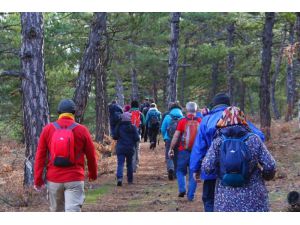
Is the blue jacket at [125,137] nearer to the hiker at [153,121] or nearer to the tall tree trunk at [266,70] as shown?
the tall tree trunk at [266,70]

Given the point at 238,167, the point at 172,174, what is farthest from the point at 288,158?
the point at 238,167

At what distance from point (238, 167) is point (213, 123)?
3.94 ft

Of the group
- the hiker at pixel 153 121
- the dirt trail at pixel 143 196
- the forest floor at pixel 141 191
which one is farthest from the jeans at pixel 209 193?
the hiker at pixel 153 121

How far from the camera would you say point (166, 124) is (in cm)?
1255

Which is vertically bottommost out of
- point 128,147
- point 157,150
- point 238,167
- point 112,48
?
point 157,150

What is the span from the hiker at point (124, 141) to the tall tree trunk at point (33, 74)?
242 centimetres

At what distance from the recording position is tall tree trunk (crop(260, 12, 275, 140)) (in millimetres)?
18078

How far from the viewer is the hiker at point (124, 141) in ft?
41.1

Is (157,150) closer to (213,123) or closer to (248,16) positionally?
(248,16)

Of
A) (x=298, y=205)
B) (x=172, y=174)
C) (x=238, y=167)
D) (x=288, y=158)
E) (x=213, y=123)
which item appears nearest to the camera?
(x=238, y=167)

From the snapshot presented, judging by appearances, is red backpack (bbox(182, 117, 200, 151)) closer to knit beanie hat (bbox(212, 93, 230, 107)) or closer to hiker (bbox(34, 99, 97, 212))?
knit beanie hat (bbox(212, 93, 230, 107))

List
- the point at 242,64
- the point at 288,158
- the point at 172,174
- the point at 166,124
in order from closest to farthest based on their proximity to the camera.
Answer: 1. the point at 166,124
2. the point at 172,174
3. the point at 288,158
4. the point at 242,64

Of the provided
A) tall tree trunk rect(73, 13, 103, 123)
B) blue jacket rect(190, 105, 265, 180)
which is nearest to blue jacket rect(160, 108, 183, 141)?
tall tree trunk rect(73, 13, 103, 123)

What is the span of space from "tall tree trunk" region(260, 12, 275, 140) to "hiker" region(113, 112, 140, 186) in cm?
715
